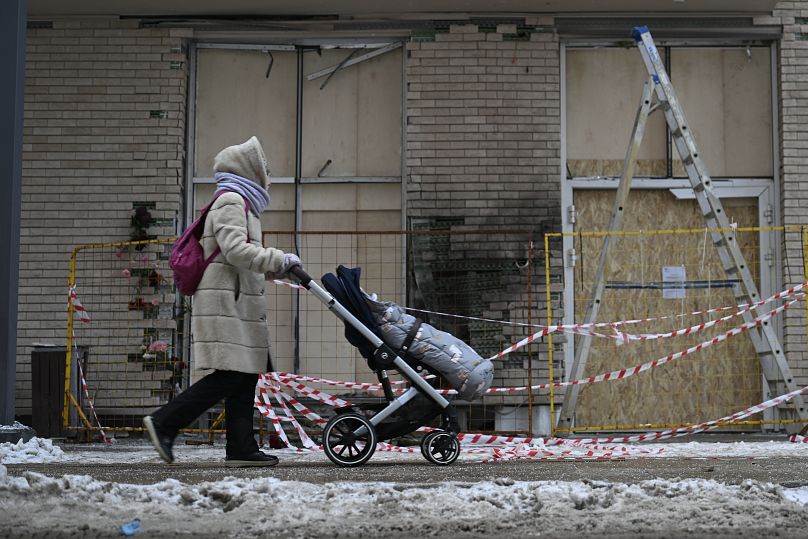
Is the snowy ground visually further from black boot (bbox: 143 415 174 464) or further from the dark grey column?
the dark grey column

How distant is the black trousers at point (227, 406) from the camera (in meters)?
6.75

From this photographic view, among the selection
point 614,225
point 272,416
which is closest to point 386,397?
point 272,416

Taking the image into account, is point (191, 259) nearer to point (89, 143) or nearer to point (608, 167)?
point (89, 143)

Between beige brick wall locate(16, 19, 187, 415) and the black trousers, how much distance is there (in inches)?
188

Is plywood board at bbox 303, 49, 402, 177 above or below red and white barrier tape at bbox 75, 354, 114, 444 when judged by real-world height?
above

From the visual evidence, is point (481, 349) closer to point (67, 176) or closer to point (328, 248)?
point (328, 248)

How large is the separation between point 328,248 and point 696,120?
3954 millimetres

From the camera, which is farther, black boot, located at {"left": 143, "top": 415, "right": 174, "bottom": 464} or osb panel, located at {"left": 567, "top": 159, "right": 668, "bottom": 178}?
osb panel, located at {"left": 567, "top": 159, "right": 668, "bottom": 178}

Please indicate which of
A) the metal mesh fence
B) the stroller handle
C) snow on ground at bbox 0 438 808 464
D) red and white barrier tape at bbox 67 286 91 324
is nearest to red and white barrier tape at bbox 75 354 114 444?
the metal mesh fence

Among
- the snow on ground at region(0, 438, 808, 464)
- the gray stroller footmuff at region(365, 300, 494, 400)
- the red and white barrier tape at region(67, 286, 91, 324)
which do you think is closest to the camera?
the gray stroller footmuff at region(365, 300, 494, 400)

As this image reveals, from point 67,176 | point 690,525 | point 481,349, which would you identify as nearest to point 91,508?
point 690,525

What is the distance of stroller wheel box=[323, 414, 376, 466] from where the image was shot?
278 inches

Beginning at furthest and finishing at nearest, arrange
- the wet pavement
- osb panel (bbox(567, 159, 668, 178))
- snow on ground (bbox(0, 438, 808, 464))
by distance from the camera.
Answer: osb panel (bbox(567, 159, 668, 178)) < snow on ground (bbox(0, 438, 808, 464)) < the wet pavement

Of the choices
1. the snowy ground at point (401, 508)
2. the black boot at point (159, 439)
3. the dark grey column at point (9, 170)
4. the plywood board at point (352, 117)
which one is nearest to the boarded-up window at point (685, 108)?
the plywood board at point (352, 117)
